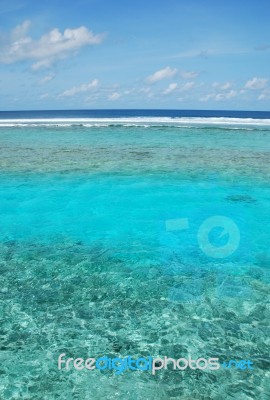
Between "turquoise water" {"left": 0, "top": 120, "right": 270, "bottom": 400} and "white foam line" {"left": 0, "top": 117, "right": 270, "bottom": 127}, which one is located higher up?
"white foam line" {"left": 0, "top": 117, "right": 270, "bottom": 127}

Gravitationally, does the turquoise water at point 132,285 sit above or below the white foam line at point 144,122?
below

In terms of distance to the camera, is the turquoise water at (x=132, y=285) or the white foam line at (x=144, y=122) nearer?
the turquoise water at (x=132, y=285)

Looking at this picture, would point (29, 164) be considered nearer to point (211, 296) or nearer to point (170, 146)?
point (170, 146)

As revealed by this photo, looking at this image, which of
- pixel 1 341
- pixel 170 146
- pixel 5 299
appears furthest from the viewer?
pixel 170 146

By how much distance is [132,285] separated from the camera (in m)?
6.44

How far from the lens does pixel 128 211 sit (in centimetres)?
1130

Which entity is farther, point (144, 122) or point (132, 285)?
point (144, 122)

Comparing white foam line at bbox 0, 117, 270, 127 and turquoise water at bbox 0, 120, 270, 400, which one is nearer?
turquoise water at bbox 0, 120, 270, 400

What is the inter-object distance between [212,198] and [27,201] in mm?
7306

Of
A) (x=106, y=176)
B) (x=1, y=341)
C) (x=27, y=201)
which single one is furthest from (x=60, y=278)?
(x=106, y=176)

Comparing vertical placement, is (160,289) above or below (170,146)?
below

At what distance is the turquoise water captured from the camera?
4.27 m

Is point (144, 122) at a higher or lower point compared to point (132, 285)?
higher

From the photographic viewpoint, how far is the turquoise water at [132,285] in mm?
4270
